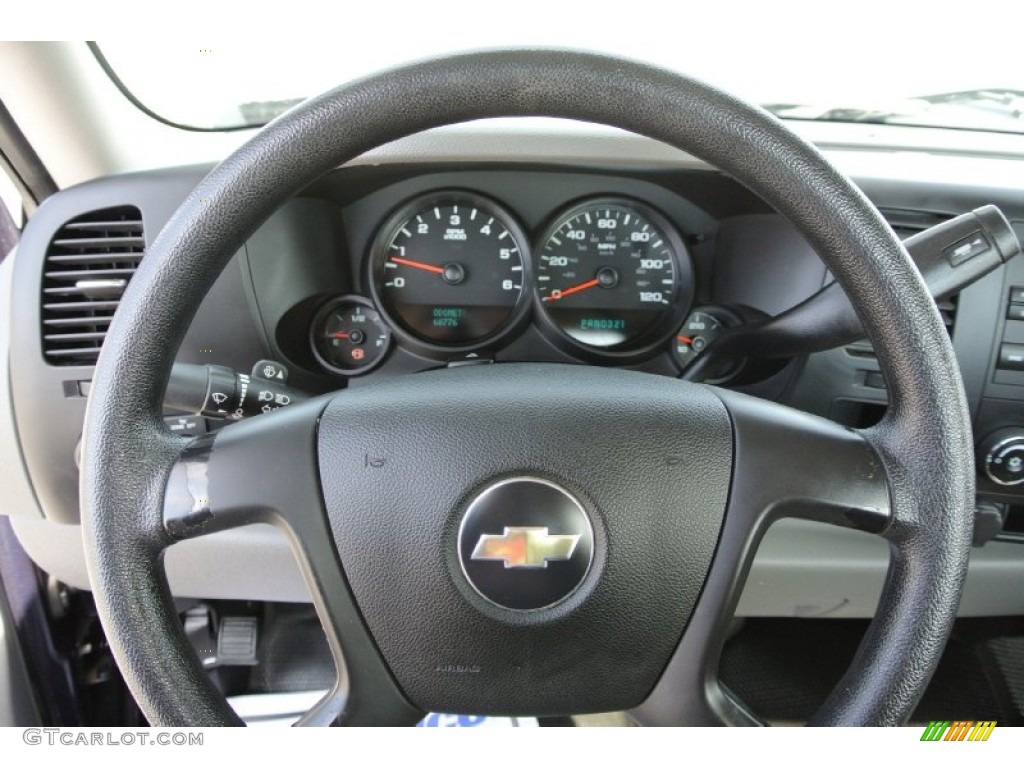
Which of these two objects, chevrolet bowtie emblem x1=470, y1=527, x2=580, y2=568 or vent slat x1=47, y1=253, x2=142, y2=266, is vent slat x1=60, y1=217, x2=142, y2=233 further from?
chevrolet bowtie emblem x1=470, y1=527, x2=580, y2=568

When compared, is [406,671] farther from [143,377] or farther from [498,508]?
[143,377]

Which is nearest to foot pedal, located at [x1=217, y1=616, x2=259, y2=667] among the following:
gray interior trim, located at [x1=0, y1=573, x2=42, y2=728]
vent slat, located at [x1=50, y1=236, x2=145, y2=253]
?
gray interior trim, located at [x1=0, y1=573, x2=42, y2=728]

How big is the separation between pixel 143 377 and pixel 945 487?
76 cm

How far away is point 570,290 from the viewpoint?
4.97ft

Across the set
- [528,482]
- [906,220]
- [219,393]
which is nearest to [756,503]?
[528,482]

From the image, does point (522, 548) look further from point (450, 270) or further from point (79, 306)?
point (79, 306)

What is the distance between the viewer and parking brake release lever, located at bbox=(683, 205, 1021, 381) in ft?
2.78

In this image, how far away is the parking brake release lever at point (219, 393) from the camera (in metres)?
0.91

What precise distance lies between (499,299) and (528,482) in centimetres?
76

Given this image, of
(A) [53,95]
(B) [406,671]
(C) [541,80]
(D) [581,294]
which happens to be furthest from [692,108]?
(A) [53,95]

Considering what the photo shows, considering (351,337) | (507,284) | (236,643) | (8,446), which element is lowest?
(236,643)

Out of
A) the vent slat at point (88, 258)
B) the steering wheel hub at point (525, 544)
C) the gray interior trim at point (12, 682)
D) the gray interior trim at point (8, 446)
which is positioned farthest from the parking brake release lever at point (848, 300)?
the gray interior trim at point (12, 682)

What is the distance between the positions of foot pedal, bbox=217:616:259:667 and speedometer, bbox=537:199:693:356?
908mm

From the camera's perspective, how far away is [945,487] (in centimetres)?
71
